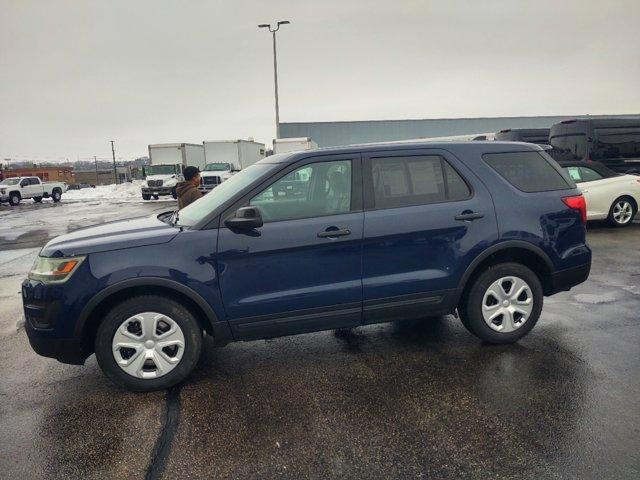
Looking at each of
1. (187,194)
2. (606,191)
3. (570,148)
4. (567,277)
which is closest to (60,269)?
(187,194)

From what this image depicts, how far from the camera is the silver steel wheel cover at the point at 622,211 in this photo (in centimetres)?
1024

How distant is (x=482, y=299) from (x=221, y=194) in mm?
2466

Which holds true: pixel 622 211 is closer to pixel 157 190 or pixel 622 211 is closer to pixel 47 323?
pixel 47 323

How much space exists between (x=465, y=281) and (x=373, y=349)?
40.6 inches

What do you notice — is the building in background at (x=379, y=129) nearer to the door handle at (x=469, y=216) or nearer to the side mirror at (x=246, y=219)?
the door handle at (x=469, y=216)

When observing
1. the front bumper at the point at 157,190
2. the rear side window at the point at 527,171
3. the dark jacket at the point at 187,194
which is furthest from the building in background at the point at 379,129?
the rear side window at the point at 527,171

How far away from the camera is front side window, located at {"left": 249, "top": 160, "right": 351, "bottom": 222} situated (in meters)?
3.59

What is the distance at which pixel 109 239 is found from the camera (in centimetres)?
342

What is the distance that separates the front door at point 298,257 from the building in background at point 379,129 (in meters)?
46.5

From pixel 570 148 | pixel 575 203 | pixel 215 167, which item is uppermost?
pixel 570 148

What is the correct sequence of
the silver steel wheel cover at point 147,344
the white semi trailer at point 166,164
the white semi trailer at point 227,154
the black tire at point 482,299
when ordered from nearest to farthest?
1. the silver steel wheel cover at point 147,344
2. the black tire at point 482,299
3. the white semi trailer at point 166,164
4. the white semi trailer at point 227,154

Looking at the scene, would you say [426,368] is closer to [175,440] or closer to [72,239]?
[175,440]

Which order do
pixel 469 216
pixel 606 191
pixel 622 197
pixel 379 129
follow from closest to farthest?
pixel 469 216 → pixel 606 191 → pixel 622 197 → pixel 379 129

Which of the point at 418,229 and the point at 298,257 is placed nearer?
the point at 298,257
